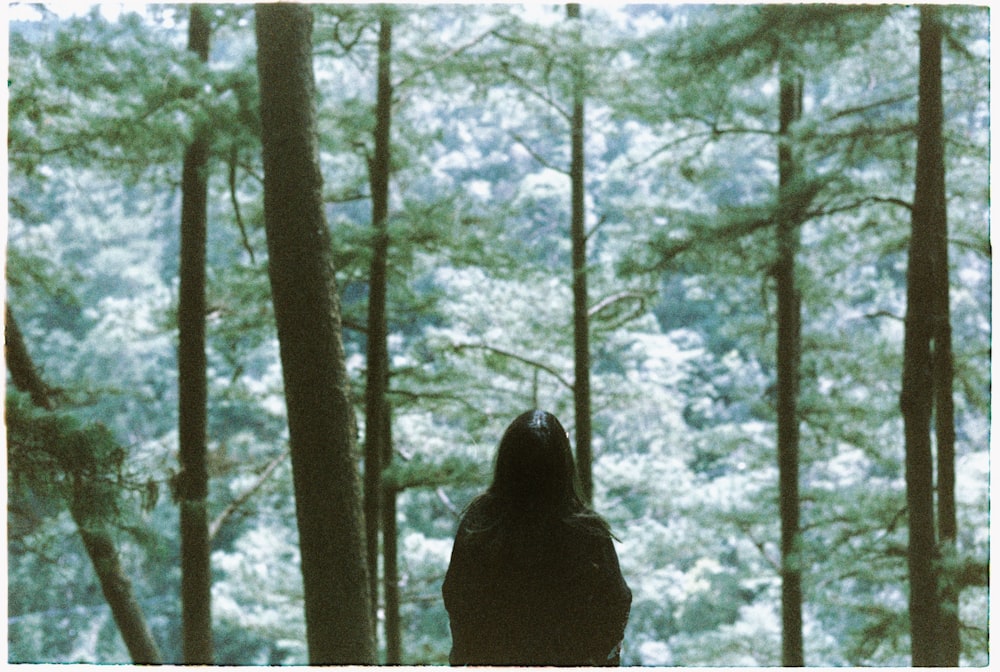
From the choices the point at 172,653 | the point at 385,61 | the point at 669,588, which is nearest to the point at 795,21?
the point at 385,61

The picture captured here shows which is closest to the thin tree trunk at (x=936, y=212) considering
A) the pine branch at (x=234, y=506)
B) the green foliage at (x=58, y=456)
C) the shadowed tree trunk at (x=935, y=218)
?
the shadowed tree trunk at (x=935, y=218)

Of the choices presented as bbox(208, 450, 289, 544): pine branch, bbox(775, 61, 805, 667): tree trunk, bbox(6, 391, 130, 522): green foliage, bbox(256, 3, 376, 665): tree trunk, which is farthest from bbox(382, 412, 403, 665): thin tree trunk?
bbox(6, 391, 130, 522): green foliage

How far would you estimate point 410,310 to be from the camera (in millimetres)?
7777

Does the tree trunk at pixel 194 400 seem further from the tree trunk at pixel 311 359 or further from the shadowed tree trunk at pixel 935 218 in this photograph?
the shadowed tree trunk at pixel 935 218

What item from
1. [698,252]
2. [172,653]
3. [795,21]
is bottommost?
[172,653]

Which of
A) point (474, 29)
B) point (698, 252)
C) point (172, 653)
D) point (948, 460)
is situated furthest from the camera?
point (172, 653)

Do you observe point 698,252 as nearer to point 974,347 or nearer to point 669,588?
point 974,347

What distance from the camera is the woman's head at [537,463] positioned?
2365 millimetres

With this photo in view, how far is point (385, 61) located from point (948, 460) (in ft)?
15.4

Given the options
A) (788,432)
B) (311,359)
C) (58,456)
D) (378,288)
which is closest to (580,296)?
(378,288)

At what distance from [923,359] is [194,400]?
14.0 ft

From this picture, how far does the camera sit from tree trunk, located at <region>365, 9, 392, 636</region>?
6715 millimetres

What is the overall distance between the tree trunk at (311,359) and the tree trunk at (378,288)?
8.67 ft

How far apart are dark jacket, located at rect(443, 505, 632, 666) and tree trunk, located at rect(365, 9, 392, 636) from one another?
4.23 meters
